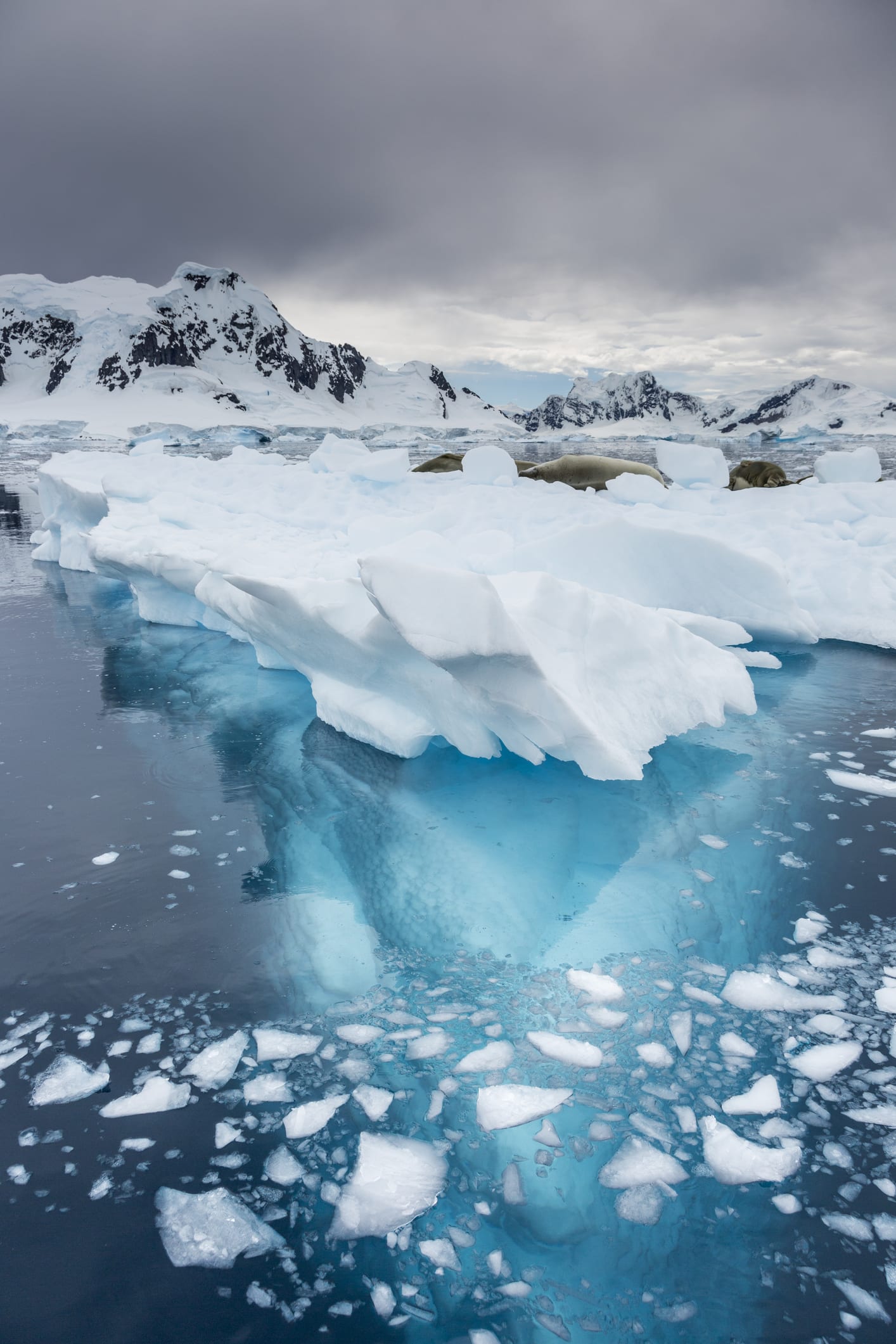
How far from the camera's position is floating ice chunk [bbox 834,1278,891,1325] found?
1.35 m

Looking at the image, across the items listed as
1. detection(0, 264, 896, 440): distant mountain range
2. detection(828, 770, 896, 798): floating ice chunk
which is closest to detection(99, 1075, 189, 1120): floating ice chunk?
detection(828, 770, 896, 798): floating ice chunk

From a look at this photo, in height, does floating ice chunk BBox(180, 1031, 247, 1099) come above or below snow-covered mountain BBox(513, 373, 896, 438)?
below

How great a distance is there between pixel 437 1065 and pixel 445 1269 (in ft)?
1.66

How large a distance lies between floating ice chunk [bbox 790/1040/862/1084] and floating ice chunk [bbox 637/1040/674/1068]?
30 centimetres

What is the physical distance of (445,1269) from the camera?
144 cm

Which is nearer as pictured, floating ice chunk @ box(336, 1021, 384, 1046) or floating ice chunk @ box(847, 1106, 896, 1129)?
floating ice chunk @ box(847, 1106, 896, 1129)

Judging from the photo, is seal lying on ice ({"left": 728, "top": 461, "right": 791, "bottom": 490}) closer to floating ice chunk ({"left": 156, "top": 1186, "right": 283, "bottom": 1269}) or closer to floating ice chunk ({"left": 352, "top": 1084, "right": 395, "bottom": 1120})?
floating ice chunk ({"left": 352, "top": 1084, "right": 395, "bottom": 1120})

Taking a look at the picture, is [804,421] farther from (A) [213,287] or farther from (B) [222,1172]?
(B) [222,1172]

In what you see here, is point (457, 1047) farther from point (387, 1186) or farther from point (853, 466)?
point (853, 466)

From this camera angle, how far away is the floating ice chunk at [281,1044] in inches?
76.5

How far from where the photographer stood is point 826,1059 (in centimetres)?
191

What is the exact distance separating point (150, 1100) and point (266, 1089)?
0.86 ft

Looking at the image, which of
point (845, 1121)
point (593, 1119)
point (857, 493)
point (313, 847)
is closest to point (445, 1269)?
point (593, 1119)

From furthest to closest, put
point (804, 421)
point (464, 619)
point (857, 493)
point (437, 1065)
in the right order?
point (804, 421)
point (857, 493)
point (464, 619)
point (437, 1065)
